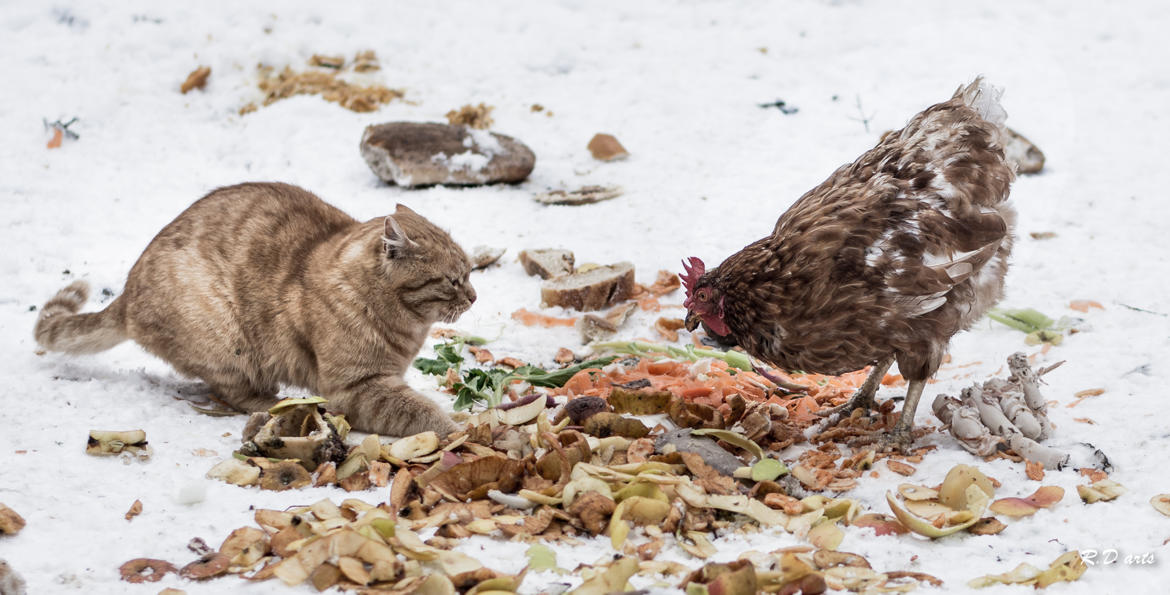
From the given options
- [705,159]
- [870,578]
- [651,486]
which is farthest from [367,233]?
[705,159]

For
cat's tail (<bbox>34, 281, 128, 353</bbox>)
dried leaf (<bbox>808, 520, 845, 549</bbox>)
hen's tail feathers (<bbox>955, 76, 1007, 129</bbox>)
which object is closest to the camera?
dried leaf (<bbox>808, 520, 845, 549</bbox>)

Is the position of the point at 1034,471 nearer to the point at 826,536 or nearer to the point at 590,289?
the point at 826,536

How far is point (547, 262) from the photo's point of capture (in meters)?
6.22

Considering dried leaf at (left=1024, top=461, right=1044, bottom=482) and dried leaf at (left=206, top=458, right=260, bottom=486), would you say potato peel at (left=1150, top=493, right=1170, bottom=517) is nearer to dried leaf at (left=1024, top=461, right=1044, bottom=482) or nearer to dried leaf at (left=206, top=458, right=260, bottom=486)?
dried leaf at (left=1024, top=461, right=1044, bottom=482)

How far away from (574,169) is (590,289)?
2.35 meters

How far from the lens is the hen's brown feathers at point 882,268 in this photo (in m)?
3.77

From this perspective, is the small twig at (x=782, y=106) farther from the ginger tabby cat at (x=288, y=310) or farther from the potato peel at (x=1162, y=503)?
the potato peel at (x=1162, y=503)

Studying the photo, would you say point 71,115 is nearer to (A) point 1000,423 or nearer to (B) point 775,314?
(B) point 775,314

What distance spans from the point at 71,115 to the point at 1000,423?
24.7ft

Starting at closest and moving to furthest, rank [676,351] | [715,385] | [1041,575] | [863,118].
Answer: [1041,575] → [715,385] → [676,351] → [863,118]

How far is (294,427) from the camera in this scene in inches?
160

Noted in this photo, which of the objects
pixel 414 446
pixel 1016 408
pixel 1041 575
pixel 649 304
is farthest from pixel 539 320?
pixel 1041 575

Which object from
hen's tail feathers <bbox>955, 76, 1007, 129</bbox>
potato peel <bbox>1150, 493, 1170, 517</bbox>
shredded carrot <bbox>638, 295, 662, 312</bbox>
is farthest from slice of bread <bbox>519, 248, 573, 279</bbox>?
potato peel <bbox>1150, 493, 1170, 517</bbox>

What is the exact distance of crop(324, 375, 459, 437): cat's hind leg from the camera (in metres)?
4.31
